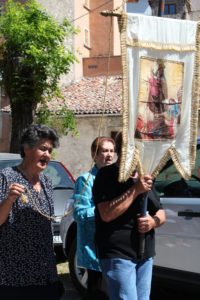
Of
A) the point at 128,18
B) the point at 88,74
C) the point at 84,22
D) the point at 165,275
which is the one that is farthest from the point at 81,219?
the point at 84,22

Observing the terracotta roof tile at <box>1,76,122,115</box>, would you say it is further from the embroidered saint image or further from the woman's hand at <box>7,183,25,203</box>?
the woman's hand at <box>7,183,25,203</box>

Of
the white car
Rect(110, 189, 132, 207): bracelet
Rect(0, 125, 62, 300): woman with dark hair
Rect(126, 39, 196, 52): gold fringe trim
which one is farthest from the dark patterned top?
the white car

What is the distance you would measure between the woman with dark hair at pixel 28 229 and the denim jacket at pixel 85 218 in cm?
131

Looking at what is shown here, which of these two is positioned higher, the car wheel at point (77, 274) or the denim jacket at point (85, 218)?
the denim jacket at point (85, 218)

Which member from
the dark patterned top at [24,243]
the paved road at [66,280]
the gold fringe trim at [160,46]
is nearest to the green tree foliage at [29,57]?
the paved road at [66,280]

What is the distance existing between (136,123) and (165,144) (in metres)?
0.28

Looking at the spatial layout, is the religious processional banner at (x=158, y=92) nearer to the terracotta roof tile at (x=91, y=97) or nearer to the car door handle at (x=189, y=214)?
the car door handle at (x=189, y=214)

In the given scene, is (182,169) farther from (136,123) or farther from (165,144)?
(136,123)

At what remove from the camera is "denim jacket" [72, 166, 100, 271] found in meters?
4.78

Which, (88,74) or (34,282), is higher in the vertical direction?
(88,74)

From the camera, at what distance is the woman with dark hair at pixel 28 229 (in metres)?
3.23

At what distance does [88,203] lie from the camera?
4.82 m

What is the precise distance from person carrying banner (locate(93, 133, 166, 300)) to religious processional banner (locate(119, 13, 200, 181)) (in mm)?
122

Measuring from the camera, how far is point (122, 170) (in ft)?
11.7
